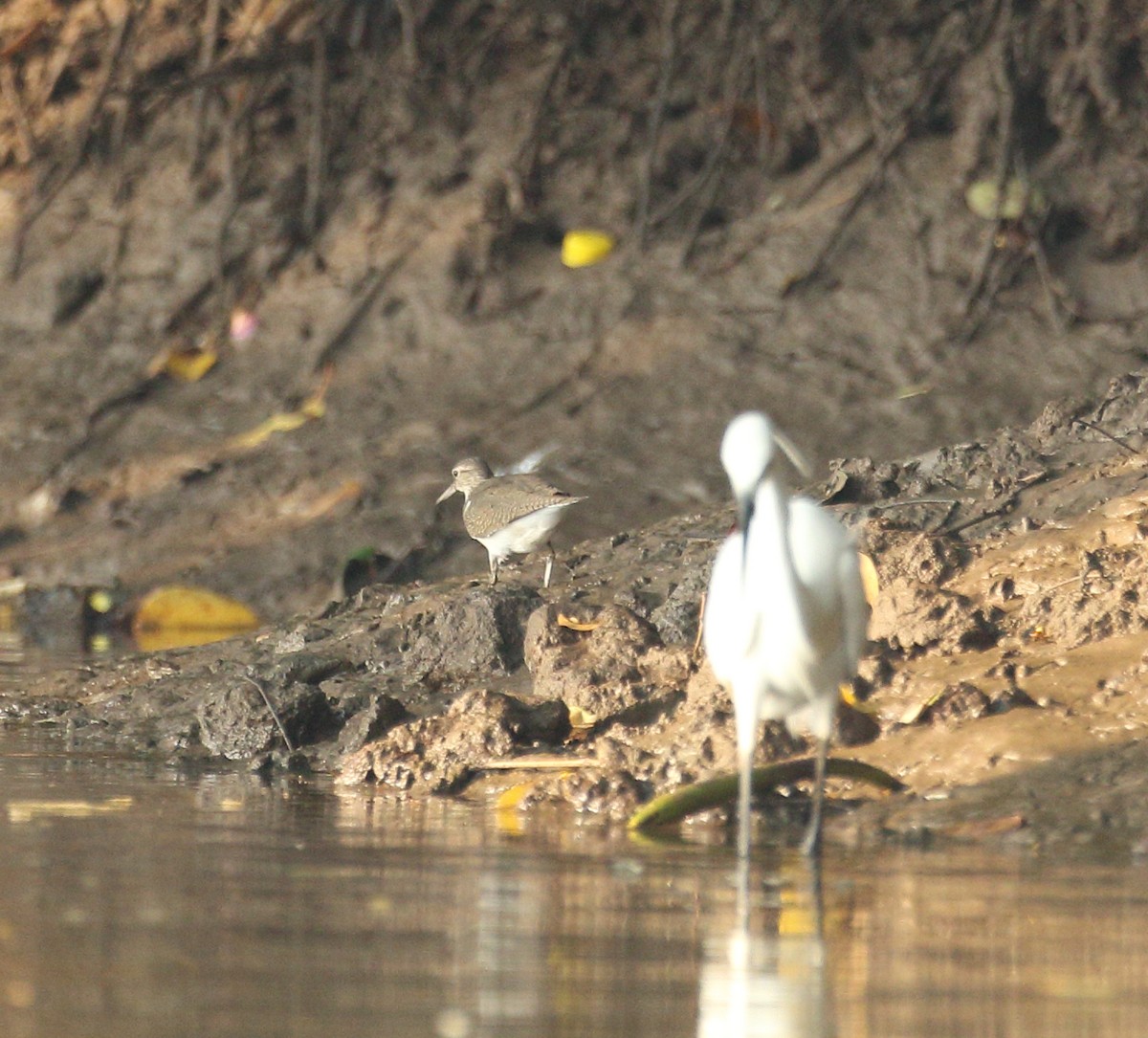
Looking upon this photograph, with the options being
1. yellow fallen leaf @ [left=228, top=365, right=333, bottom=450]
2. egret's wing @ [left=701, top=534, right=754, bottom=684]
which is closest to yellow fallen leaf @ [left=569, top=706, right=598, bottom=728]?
egret's wing @ [left=701, top=534, right=754, bottom=684]

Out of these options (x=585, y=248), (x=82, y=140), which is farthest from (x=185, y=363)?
(x=585, y=248)

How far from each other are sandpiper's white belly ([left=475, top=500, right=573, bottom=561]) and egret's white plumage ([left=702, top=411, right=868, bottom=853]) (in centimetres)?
413

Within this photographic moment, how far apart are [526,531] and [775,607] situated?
4.45 meters

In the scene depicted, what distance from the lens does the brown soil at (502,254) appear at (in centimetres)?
1273

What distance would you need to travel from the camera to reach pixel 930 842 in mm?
5129

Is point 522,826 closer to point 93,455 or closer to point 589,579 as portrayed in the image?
point 589,579

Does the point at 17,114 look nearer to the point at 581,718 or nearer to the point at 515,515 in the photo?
the point at 515,515

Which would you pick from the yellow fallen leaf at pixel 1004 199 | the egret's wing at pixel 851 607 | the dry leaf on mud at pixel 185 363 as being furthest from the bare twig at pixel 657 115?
the egret's wing at pixel 851 607

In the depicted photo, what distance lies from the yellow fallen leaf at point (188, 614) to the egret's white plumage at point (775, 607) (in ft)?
21.3

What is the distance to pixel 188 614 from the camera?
38.0ft

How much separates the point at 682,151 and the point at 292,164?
275cm

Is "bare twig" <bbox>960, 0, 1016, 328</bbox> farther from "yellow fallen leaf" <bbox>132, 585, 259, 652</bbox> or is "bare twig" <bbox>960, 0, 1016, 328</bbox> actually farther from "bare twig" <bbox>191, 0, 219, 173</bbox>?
"bare twig" <bbox>191, 0, 219, 173</bbox>

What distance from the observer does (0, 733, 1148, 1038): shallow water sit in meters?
3.19

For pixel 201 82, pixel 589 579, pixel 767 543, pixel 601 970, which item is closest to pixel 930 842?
pixel 767 543
